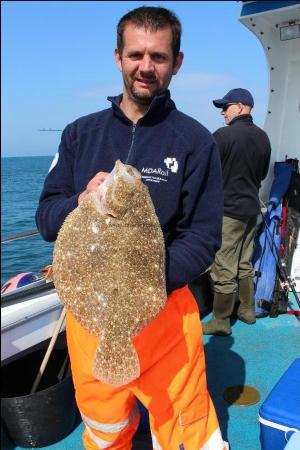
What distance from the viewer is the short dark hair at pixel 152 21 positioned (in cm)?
195

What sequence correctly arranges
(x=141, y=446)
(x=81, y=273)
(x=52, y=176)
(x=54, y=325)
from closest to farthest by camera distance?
(x=81, y=273)
(x=52, y=176)
(x=141, y=446)
(x=54, y=325)

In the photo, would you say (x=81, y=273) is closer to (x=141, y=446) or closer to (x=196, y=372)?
(x=196, y=372)

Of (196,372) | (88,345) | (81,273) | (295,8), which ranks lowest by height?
(196,372)

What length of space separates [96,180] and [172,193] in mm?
445

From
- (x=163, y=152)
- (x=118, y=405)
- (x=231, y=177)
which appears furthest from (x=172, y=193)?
(x=231, y=177)

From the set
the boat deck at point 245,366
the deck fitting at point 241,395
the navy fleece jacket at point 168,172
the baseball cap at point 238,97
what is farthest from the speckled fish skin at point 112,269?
the baseball cap at point 238,97

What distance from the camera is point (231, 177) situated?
4.69 metres

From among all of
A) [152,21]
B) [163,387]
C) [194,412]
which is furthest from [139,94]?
[194,412]

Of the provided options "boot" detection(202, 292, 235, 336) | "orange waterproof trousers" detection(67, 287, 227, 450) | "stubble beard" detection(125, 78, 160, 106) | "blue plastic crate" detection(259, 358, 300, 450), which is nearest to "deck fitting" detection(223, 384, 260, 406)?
"boot" detection(202, 292, 235, 336)

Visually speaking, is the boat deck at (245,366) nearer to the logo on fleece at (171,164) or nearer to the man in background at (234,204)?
the man in background at (234,204)

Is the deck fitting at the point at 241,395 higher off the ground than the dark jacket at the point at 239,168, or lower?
lower

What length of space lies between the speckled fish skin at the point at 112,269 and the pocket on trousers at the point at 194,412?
507 millimetres

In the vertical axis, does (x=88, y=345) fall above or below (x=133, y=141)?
below

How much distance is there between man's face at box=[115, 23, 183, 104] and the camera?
1.94 meters
